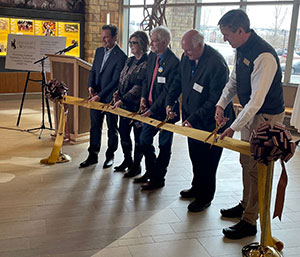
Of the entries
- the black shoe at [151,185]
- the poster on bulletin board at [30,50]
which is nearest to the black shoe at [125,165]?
the black shoe at [151,185]

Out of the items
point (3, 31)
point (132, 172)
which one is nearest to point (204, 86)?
point (132, 172)

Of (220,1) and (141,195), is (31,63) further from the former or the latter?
(220,1)

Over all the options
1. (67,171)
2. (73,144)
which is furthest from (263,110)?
(73,144)

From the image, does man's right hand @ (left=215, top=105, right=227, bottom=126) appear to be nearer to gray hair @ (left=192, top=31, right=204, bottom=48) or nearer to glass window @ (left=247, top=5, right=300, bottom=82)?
gray hair @ (left=192, top=31, right=204, bottom=48)

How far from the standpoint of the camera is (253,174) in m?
2.74

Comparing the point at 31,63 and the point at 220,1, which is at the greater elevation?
the point at 220,1

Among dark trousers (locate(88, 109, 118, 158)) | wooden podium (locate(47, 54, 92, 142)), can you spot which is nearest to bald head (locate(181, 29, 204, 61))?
dark trousers (locate(88, 109, 118, 158))

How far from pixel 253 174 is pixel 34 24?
794 centimetres

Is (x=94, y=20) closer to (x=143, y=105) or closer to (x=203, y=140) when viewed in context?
(x=143, y=105)

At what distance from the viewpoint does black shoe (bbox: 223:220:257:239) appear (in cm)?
287

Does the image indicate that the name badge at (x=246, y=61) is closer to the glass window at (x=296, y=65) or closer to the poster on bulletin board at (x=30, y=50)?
the poster on bulletin board at (x=30, y=50)

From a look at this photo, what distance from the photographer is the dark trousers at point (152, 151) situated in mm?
3664

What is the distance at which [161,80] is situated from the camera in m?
3.49

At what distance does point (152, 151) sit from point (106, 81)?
98cm
